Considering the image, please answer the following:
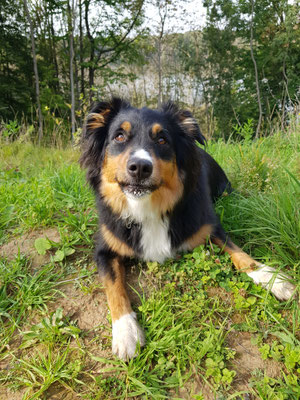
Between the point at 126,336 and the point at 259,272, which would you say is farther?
the point at 259,272

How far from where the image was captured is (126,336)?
61.9 inches

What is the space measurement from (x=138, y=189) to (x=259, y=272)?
1100 millimetres

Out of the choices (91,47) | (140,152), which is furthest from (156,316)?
(91,47)

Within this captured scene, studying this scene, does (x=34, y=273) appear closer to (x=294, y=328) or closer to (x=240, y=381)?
(x=240, y=381)

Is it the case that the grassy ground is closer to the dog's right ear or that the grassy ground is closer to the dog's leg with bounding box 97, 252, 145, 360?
the dog's leg with bounding box 97, 252, 145, 360

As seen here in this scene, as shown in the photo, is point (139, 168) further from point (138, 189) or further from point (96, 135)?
point (96, 135)

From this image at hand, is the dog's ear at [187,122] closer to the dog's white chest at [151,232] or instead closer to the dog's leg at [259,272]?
the dog's white chest at [151,232]

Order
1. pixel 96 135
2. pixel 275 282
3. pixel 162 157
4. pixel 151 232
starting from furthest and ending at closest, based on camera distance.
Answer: pixel 96 135 < pixel 151 232 < pixel 162 157 < pixel 275 282

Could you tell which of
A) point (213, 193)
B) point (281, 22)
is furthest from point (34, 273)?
point (281, 22)

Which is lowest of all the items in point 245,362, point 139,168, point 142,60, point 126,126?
point 245,362

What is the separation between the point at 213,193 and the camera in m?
3.29

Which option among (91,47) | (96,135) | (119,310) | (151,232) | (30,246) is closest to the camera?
A: (119,310)

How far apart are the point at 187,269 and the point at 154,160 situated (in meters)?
0.89

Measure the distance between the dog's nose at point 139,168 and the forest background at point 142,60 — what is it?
15.6 feet
